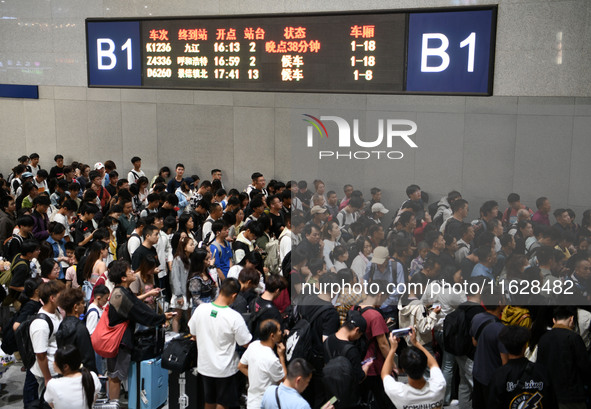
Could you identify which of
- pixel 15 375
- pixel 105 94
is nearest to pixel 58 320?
pixel 15 375

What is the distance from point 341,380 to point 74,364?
2.19 metres

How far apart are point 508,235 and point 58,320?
5.99 m

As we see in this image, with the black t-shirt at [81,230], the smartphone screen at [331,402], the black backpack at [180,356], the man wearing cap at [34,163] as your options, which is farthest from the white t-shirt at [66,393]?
the man wearing cap at [34,163]

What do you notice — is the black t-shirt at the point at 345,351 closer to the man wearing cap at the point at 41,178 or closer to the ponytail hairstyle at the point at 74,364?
the ponytail hairstyle at the point at 74,364

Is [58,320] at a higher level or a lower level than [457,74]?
lower

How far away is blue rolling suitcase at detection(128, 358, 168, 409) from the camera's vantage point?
21.4ft

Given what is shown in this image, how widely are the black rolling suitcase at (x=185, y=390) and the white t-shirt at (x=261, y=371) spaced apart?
1009mm

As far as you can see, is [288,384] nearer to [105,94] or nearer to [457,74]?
[457,74]

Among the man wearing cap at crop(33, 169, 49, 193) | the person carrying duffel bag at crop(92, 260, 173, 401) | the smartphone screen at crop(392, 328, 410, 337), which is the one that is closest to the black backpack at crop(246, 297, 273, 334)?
the person carrying duffel bag at crop(92, 260, 173, 401)

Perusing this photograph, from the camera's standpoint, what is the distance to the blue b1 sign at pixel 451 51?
973 cm

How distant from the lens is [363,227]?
9359 millimetres

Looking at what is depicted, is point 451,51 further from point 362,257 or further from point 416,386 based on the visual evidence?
point 416,386

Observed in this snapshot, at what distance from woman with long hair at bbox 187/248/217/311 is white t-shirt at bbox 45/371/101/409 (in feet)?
7.59

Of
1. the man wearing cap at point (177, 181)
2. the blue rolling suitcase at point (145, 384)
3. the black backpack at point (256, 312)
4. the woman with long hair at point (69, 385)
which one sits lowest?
the blue rolling suitcase at point (145, 384)
